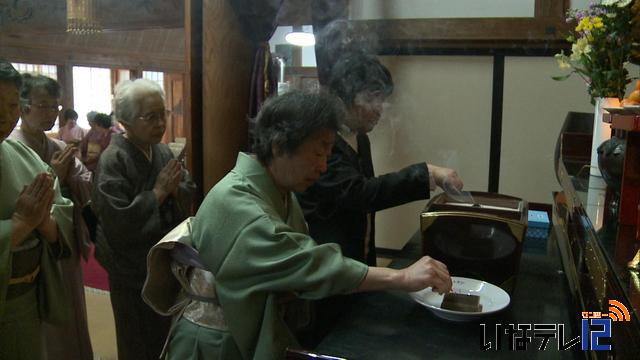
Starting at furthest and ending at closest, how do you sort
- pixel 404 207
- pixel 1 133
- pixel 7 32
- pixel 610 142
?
1. pixel 404 207
2. pixel 7 32
3. pixel 1 133
4. pixel 610 142

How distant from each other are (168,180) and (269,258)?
984 millimetres

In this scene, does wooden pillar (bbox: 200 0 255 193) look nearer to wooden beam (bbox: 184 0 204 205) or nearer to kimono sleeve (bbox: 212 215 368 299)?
wooden beam (bbox: 184 0 204 205)

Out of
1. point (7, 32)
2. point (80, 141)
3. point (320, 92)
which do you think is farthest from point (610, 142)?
point (7, 32)

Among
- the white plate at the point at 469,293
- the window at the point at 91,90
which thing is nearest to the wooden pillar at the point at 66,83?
the window at the point at 91,90

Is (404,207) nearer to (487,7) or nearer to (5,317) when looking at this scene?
(487,7)

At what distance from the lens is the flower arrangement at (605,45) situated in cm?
149

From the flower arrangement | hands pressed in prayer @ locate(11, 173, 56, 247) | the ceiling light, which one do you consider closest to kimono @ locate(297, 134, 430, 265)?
the flower arrangement

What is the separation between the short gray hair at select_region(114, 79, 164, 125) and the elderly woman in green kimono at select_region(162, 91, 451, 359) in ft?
2.68

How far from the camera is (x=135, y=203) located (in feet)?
6.11

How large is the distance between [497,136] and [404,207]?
0.44 meters

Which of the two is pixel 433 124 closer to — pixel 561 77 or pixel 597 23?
pixel 561 77

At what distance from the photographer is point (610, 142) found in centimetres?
119

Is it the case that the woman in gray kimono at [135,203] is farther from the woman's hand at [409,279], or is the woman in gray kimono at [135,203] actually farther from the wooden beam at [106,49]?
the woman's hand at [409,279]

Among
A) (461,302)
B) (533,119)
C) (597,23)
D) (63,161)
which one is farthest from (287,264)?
(533,119)
